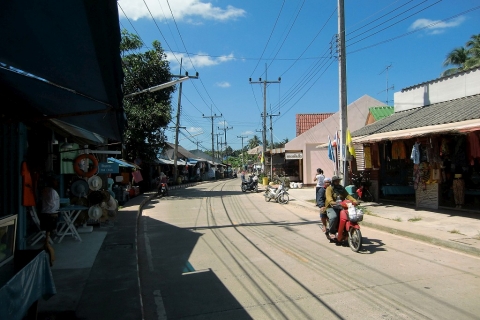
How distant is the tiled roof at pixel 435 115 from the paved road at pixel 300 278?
15.1 feet

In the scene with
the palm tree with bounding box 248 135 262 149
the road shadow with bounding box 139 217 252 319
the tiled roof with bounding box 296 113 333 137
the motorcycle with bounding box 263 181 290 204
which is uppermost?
the palm tree with bounding box 248 135 262 149

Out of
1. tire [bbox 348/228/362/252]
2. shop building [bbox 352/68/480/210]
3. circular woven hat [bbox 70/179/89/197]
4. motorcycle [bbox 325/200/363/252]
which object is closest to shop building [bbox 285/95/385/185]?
shop building [bbox 352/68/480/210]

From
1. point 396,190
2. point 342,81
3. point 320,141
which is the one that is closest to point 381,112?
point 396,190

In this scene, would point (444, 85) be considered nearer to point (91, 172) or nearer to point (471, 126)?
point (471, 126)

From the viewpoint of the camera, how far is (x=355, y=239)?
25.7 feet

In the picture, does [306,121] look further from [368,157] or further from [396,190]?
[368,157]

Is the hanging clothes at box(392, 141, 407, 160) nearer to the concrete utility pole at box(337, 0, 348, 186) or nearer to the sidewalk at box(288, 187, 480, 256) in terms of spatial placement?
the concrete utility pole at box(337, 0, 348, 186)

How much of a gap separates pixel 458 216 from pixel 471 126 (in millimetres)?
3209

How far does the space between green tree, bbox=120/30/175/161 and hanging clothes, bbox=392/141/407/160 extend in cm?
1439

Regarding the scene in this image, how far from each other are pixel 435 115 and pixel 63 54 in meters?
13.2

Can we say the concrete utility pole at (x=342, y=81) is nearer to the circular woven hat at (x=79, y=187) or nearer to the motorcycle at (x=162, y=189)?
the circular woven hat at (x=79, y=187)

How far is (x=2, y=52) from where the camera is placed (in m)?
3.50

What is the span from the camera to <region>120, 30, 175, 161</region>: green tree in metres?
23.2

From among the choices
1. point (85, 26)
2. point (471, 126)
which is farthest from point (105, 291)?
point (471, 126)
